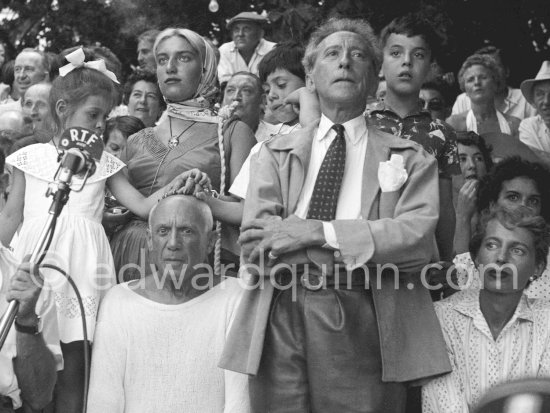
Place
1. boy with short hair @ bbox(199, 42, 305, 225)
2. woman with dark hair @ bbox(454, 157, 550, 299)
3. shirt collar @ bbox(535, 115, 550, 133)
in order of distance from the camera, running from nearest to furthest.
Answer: woman with dark hair @ bbox(454, 157, 550, 299), boy with short hair @ bbox(199, 42, 305, 225), shirt collar @ bbox(535, 115, 550, 133)

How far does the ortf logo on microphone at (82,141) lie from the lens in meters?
3.56

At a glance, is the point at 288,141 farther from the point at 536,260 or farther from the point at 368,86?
the point at 536,260

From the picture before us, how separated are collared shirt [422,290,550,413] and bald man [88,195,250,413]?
3.04 ft

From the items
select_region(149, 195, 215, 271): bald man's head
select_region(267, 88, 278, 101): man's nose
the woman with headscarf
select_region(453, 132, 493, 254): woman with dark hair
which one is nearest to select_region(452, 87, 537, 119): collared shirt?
select_region(453, 132, 493, 254): woman with dark hair

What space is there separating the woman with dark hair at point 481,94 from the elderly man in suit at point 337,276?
4138 millimetres

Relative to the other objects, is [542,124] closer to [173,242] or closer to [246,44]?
[246,44]

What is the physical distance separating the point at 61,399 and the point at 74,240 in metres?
0.71

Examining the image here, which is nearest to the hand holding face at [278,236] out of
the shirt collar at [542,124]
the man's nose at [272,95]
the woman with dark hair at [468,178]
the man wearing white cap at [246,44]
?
the woman with dark hair at [468,178]

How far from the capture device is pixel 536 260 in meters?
4.91

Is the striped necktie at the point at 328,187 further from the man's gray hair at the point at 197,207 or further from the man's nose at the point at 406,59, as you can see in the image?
the man's nose at the point at 406,59

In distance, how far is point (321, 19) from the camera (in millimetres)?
8172

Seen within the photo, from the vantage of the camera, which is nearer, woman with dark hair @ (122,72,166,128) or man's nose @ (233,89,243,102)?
man's nose @ (233,89,243,102)

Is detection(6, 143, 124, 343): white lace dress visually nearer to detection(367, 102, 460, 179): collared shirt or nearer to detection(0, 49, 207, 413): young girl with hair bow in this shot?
detection(0, 49, 207, 413): young girl with hair bow

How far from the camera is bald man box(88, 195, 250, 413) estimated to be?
182 inches
